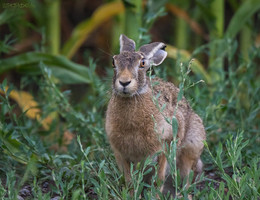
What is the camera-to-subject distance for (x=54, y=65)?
21.2 feet

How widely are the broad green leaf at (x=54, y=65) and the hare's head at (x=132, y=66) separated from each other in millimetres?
1942

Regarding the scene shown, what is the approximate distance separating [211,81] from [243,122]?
1.38m

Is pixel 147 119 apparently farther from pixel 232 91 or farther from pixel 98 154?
pixel 232 91

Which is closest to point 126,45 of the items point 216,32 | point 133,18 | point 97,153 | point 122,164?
point 122,164

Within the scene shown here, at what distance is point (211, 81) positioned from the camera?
6.94m

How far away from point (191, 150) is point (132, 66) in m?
1.09

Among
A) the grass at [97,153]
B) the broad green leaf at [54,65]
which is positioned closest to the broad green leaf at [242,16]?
the grass at [97,153]

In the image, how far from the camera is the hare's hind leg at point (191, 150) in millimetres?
4812

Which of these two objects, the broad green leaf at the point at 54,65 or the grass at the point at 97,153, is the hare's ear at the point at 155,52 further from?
the broad green leaf at the point at 54,65

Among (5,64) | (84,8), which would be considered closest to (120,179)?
(5,64)

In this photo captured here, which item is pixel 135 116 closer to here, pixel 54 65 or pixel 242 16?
pixel 54 65

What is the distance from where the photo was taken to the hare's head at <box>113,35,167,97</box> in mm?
4105

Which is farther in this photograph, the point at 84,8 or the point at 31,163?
the point at 84,8

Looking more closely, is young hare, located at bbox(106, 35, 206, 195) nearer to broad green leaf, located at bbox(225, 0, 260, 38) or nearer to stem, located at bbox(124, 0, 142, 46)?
stem, located at bbox(124, 0, 142, 46)
